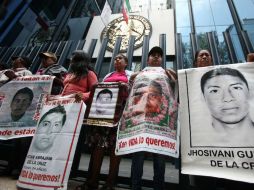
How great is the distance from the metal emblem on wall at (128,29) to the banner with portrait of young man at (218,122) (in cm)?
741

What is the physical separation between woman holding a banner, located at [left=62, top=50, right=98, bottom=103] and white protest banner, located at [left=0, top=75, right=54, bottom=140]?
0.35m

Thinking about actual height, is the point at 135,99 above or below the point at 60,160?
above

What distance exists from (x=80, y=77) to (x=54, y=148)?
92cm

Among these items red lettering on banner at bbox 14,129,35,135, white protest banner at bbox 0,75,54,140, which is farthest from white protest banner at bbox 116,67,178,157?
white protest banner at bbox 0,75,54,140

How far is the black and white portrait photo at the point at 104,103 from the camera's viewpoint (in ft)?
7.37

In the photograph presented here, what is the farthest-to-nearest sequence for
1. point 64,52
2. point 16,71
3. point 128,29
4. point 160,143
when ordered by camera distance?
point 128,29 → point 64,52 → point 16,71 → point 160,143

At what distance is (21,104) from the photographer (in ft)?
8.97

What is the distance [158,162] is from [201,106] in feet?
2.00

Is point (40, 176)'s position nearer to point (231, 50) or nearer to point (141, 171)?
point (141, 171)

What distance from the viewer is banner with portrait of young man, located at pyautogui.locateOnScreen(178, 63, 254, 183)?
1.70 meters

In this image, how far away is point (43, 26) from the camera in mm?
10727

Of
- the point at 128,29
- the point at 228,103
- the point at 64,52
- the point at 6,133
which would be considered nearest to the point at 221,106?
the point at 228,103

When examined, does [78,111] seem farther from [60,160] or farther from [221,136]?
[221,136]

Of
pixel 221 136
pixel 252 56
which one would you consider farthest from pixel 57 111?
pixel 252 56
